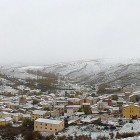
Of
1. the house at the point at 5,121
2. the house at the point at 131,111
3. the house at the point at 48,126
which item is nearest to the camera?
the house at the point at 48,126

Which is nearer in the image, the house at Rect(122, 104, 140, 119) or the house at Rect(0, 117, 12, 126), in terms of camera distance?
the house at Rect(122, 104, 140, 119)

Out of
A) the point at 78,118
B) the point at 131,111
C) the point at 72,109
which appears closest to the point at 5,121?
the point at 78,118

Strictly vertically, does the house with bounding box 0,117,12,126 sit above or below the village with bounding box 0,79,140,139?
below

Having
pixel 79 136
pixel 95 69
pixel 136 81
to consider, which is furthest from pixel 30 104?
pixel 95 69

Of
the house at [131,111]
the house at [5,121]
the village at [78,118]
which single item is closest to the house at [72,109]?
the village at [78,118]

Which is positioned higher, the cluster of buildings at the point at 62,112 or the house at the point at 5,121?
the cluster of buildings at the point at 62,112

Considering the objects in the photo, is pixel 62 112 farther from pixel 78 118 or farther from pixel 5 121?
pixel 5 121

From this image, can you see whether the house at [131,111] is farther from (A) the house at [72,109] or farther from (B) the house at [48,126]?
(B) the house at [48,126]

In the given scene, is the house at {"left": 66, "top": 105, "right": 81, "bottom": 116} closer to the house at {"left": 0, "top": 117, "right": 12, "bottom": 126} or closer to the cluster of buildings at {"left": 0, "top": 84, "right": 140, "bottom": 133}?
the cluster of buildings at {"left": 0, "top": 84, "right": 140, "bottom": 133}

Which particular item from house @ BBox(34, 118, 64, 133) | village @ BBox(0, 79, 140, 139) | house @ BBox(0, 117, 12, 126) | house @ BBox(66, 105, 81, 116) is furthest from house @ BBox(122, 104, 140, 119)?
house @ BBox(0, 117, 12, 126)
